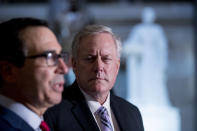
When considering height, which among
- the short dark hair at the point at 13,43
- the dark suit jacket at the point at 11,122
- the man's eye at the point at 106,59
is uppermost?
the short dark hair at the point at 13,43

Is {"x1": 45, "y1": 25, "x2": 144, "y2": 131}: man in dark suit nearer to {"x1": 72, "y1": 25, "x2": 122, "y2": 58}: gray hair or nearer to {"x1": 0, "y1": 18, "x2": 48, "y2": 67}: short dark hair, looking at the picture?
{"x1": 72, "y1": 25, "x2": 122, "y2": 58}: gray hair

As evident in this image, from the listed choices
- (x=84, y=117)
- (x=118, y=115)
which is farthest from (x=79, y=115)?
(x=118, y=115)

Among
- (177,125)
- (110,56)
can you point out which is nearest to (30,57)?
(110,56)

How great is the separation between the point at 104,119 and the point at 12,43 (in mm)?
486

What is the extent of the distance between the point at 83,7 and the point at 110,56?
13.3 feet

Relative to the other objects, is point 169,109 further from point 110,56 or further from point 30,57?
point 30,57

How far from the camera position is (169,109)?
5352mm

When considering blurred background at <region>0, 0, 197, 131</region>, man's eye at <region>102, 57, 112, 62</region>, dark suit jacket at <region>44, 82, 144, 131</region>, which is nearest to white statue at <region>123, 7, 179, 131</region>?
blurred background at <region>0, 0, 197, 131</region>

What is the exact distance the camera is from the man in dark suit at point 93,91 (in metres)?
1.38

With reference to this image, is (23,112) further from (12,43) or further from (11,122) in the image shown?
(12,43)

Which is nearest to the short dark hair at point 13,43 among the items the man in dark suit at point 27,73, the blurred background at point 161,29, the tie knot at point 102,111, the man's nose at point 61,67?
the man in dark suit at point 27,73

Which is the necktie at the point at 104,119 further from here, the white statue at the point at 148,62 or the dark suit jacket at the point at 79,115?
the white statue at the point at 148,62

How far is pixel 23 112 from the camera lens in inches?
43.9

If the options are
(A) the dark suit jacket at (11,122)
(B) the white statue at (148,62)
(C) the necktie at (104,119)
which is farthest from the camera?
(B) the white statue at (148,62)
